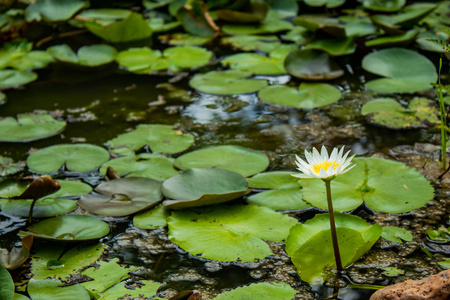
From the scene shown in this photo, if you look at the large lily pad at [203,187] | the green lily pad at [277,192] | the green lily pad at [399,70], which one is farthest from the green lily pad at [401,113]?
the large lily pad at [203,187]

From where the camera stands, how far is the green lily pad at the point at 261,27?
3.99 m

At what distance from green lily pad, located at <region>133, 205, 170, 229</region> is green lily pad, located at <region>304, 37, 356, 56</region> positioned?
6.01 feet

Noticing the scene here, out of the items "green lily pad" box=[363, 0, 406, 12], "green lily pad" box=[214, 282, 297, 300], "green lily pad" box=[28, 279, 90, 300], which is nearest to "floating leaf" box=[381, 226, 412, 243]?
"green lily pad" box=[214, 282, 297, 300]

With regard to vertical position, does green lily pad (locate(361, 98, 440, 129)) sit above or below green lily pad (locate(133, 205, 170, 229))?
above

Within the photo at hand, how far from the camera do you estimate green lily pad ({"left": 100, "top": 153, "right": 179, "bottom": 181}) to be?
7.01ft

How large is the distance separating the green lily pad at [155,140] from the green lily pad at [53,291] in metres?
0.97

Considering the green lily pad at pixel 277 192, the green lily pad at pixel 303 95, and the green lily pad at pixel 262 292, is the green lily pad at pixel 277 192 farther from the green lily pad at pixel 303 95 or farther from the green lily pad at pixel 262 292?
Result: the green lily pad at pixel 303 95

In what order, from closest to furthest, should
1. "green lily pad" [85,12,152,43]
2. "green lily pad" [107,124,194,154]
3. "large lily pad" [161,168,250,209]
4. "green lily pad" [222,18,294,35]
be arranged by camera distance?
1. "large lily pad" [161,168,250,209]
2. "green lily pad" [107,124,194,154]
3. "green lily pad" [85,12,152,43]
4. "green lily pad" [222,18,294,35]

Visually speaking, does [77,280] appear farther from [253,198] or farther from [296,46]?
[296,46]

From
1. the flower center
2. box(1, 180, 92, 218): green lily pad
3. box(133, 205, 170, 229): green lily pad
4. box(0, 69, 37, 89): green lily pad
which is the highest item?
the flower center

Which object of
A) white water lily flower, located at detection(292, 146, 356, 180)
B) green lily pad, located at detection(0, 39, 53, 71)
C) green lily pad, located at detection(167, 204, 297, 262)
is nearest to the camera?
white water lily flower, located at detection(292, 146, 356, 180)

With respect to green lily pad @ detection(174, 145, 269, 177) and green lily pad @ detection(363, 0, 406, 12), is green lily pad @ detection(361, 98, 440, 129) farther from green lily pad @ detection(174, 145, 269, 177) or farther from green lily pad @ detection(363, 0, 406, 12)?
green lily pad @ detection(363, 0, 406, 12)

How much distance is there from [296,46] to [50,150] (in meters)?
2.06

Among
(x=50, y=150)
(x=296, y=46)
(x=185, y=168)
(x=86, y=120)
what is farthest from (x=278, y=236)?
(x=296, y=46)
